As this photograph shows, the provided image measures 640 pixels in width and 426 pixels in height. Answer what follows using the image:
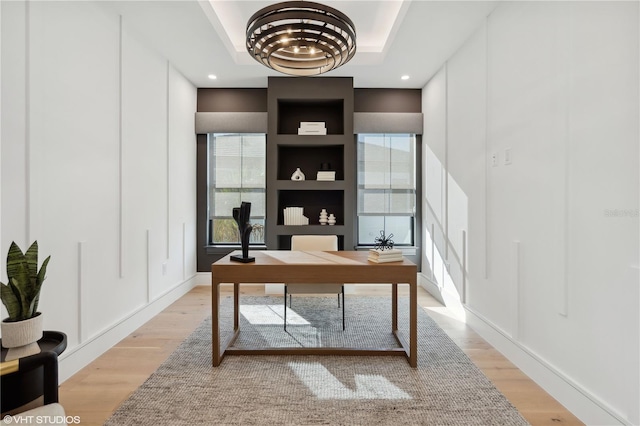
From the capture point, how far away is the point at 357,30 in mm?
3592

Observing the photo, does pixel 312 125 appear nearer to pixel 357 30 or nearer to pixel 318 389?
pixel 357 30

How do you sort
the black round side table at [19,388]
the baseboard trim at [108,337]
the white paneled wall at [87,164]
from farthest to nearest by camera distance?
the baseboard trim at [108,337] < the white paneled wall at [87,164] < the black round side table at [19,388]

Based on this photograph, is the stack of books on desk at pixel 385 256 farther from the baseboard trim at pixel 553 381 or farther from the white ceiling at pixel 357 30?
the white ceiling at pixel 357 30

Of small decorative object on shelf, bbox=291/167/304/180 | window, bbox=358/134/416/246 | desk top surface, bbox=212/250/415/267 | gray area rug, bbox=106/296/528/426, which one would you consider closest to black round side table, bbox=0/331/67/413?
gray area rug, bbox=106/296/528/426

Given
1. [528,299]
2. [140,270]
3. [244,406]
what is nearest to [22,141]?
[140,270]

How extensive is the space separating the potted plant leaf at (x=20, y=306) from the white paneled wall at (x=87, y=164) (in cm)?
58

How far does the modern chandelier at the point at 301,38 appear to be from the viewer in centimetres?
207

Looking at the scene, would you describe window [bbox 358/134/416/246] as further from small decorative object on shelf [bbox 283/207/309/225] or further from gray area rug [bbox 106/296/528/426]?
gray area rug [bbox 106/296/528/426]

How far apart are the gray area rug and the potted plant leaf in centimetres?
69

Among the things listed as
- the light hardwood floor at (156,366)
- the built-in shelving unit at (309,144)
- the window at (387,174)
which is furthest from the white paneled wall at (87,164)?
the window at (387,174)

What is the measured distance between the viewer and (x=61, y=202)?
221 cm

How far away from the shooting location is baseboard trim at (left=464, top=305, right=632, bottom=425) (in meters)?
1.68

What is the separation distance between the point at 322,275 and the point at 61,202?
178 cm

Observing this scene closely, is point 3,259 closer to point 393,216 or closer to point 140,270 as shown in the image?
point 140,270
